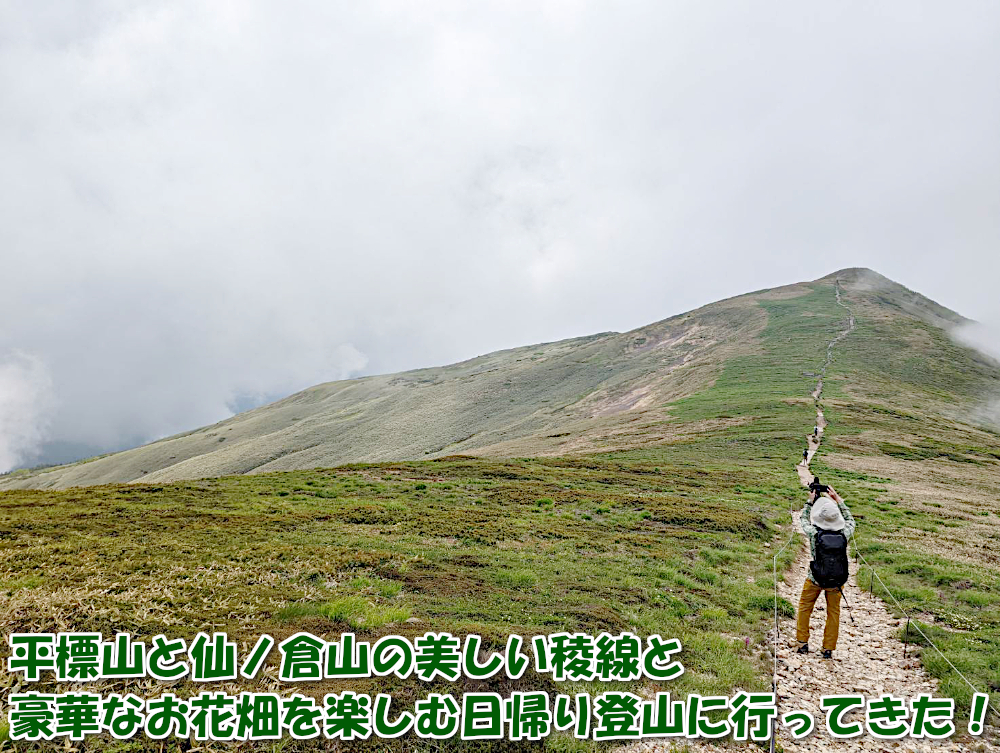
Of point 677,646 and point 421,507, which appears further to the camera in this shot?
point 421,507

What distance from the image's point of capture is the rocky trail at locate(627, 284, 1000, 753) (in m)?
8.96

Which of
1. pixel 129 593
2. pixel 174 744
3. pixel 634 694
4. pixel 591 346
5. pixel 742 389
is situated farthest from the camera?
pixel 591 346

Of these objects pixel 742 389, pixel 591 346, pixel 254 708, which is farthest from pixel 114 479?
pixel 254 708

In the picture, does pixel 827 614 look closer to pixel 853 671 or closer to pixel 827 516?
pixel 853 671

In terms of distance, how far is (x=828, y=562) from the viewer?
1211cm

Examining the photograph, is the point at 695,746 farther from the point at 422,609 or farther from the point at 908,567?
the point at 908,567

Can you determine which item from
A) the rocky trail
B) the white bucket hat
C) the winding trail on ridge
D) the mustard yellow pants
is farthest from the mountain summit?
the white bucket hat

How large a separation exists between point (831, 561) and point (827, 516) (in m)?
1.06

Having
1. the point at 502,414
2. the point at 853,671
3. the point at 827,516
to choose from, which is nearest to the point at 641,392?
the point at 502,414

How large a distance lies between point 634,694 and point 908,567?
1474 centimetres

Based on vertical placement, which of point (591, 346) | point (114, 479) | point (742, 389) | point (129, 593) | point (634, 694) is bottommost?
point (114, 479)

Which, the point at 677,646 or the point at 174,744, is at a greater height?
the point at 174,744

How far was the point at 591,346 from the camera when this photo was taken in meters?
176

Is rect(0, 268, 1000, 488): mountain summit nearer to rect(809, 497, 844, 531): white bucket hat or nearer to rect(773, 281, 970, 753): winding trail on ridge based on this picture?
rect(773, 281, 970, 753): winding trail on ridge
